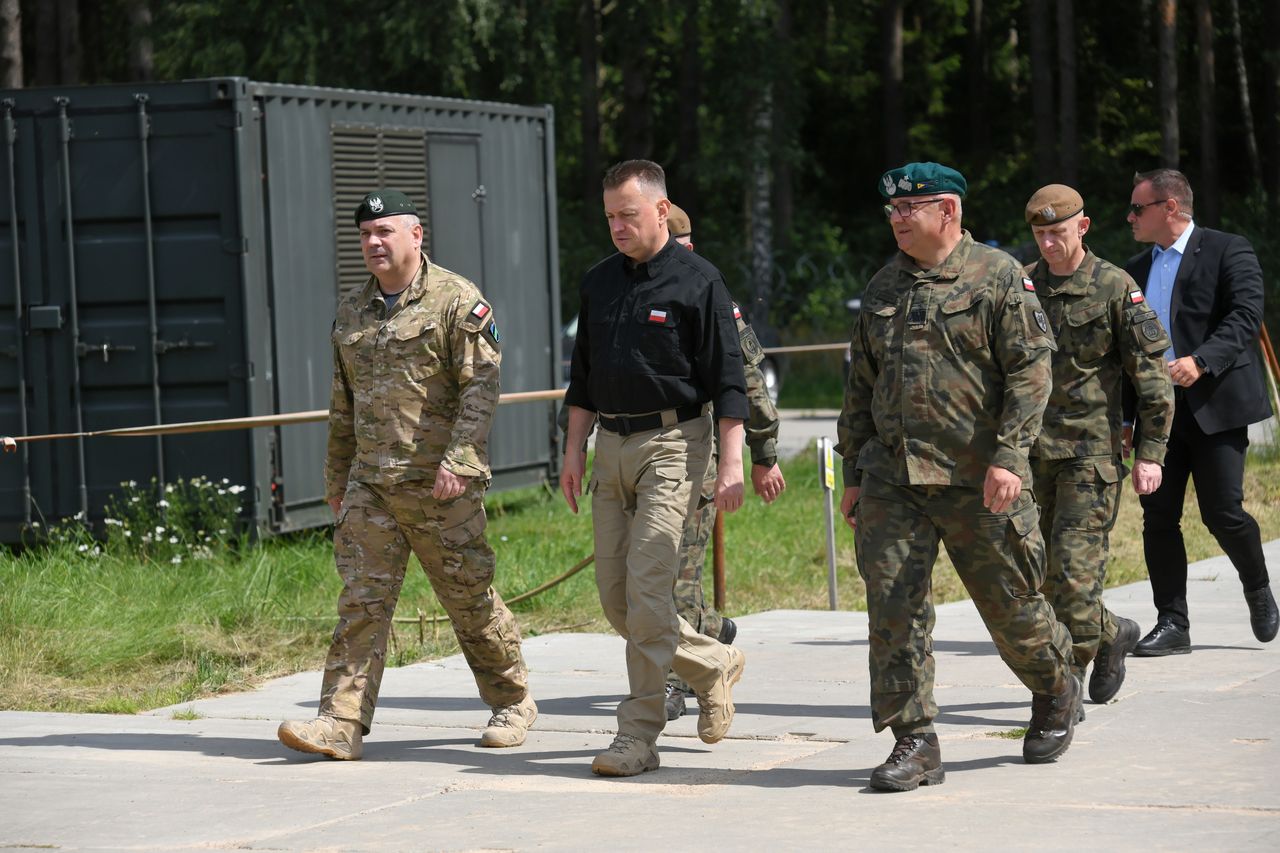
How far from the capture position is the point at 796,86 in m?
32.8

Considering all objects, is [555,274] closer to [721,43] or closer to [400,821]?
[400,821]

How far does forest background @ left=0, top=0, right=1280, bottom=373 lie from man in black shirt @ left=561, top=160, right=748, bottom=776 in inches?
409

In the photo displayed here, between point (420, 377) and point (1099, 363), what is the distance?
8.05 feet

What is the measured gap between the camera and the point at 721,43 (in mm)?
32000

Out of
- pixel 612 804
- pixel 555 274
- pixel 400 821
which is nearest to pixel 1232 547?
pixel 612 804

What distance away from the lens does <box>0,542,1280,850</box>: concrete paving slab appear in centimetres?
523

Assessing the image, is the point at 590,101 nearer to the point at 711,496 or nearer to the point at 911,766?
the point at 711,496

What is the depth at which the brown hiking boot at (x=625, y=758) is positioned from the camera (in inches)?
239

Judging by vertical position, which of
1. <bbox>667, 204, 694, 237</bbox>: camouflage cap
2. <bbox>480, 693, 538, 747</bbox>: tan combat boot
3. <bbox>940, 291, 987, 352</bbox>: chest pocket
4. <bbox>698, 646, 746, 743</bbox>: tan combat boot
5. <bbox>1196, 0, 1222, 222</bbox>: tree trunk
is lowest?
<bbox>480, 693, 538, 747</bbox>: tan combat boot

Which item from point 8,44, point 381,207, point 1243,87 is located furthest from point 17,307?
point 1243,87

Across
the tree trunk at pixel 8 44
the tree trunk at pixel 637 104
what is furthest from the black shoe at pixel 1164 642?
the tree trunk at pixel 637 104

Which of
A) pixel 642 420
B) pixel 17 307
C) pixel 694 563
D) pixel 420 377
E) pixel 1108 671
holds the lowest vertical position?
pixel 1108 671

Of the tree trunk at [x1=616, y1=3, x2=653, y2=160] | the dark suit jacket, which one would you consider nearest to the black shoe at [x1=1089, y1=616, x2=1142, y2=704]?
the dark suit jacket

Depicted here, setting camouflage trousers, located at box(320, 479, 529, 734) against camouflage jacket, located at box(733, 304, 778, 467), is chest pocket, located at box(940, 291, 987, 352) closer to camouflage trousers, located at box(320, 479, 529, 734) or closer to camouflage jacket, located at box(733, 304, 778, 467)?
camouflage jacket, located at box(733, 304, 778, 467)
